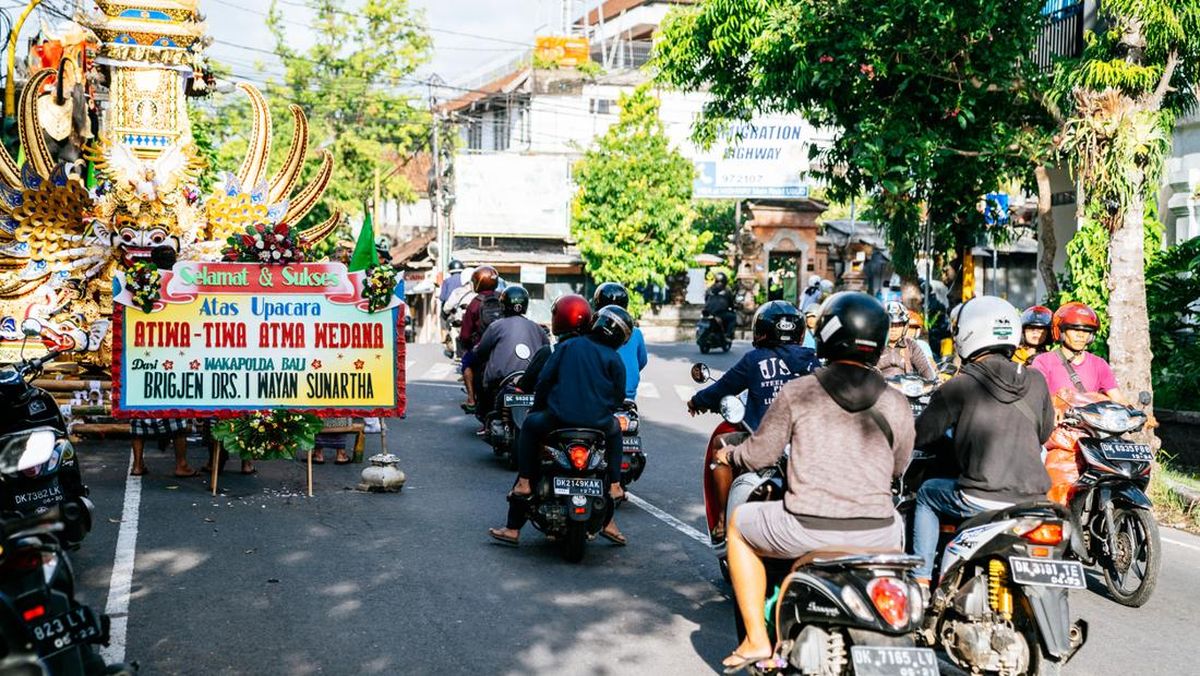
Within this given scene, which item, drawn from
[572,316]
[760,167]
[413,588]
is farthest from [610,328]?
[760,167]

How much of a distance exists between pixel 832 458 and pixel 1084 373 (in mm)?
4076

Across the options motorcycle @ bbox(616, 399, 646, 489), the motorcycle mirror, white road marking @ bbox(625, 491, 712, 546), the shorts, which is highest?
the motorcycle mirror

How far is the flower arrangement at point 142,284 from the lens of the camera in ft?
31.0

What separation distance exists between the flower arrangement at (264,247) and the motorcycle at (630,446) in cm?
294

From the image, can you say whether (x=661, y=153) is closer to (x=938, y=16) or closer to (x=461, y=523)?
(x=938, y=16)

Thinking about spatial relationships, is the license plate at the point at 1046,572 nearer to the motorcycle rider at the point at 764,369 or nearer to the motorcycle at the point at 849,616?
the motorcycle at the point at 849,616

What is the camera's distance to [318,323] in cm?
973

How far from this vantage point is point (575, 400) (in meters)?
7.83

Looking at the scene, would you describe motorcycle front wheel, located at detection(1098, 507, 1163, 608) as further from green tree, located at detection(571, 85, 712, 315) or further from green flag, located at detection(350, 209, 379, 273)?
green tree, located at detection(571, 85, 712, 315)

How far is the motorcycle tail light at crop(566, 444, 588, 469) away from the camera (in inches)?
300

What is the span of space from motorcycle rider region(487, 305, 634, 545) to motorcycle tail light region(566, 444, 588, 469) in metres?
0.19

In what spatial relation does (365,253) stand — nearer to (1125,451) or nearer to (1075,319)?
(1075,319)

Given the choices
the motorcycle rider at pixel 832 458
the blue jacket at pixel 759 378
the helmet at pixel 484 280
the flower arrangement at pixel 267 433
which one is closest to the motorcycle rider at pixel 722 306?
the helmet at pixel 484 280

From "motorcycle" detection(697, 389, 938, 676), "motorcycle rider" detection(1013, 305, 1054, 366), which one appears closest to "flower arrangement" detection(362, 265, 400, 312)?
"motorcycle rider" detection(1013, 305, 1054, 366)
